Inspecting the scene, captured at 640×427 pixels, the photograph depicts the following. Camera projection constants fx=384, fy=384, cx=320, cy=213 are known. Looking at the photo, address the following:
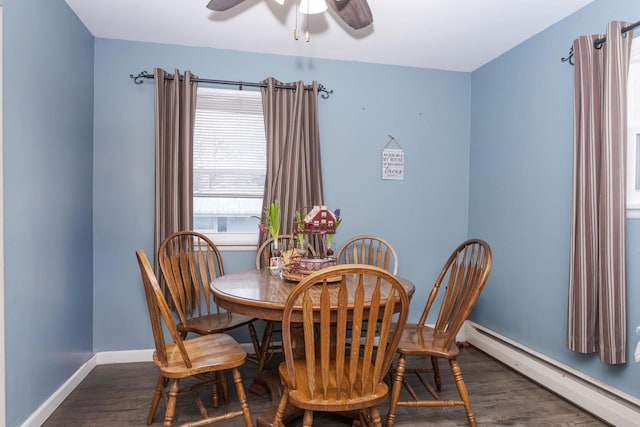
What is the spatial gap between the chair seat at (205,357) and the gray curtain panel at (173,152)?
1.11 metres

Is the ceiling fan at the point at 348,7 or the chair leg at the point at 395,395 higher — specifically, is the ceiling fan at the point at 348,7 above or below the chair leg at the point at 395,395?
above

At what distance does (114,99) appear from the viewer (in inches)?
115

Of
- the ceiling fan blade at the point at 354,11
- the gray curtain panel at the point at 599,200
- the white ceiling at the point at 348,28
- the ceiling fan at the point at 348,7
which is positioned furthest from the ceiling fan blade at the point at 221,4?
the gray curtain panel at the point at 599,200

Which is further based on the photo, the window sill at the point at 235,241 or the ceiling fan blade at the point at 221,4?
the window sill at the point at 235,241

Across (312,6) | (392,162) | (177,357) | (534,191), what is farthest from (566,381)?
(312,6)

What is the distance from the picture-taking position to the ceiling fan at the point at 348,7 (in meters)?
2.08

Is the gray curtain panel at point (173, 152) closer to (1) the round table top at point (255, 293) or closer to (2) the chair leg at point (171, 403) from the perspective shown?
(1) the round table top at point (255, 293)

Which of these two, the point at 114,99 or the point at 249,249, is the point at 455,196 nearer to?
the point at 249,249

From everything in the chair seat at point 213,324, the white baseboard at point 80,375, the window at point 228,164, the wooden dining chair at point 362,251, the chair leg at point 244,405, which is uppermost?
the window at point 228,164

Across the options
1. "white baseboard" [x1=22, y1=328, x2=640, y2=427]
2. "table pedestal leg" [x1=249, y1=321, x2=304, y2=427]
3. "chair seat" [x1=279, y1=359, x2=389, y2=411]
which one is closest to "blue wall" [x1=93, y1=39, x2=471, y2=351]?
"white baseboard" [x1=22, y1=328, x2=640, y2=427]

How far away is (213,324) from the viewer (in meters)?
2.35

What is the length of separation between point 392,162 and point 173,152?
182 centimetres

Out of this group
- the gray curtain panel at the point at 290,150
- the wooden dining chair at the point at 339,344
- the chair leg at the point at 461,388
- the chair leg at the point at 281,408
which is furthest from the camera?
the gray curtain panel at the point at 290,150


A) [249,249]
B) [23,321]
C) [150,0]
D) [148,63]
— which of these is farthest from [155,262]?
[150,0]
